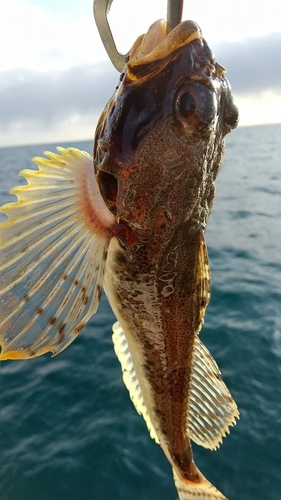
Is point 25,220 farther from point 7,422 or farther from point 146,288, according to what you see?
point 7,422

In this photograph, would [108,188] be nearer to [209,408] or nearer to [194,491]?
[209,408]

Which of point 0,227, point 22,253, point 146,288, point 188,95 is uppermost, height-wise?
point 188,95

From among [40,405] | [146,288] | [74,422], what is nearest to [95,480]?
[74,422]

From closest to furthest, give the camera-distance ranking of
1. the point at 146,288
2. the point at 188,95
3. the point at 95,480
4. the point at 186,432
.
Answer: the point at 188,95
the point at 146,288
the point at 186,432
the point at 95,480

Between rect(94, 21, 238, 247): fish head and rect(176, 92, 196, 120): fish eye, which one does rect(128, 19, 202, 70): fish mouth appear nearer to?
rect(94, 21, 238, 247): fish head

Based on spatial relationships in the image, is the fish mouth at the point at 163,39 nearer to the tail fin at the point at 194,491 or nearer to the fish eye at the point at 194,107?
the fish eye at the point at 194,107

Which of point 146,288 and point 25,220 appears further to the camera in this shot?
point 146,288

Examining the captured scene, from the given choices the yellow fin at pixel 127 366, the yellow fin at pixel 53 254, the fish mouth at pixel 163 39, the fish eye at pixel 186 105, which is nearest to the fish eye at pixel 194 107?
the fish eye at pixel 186 105
